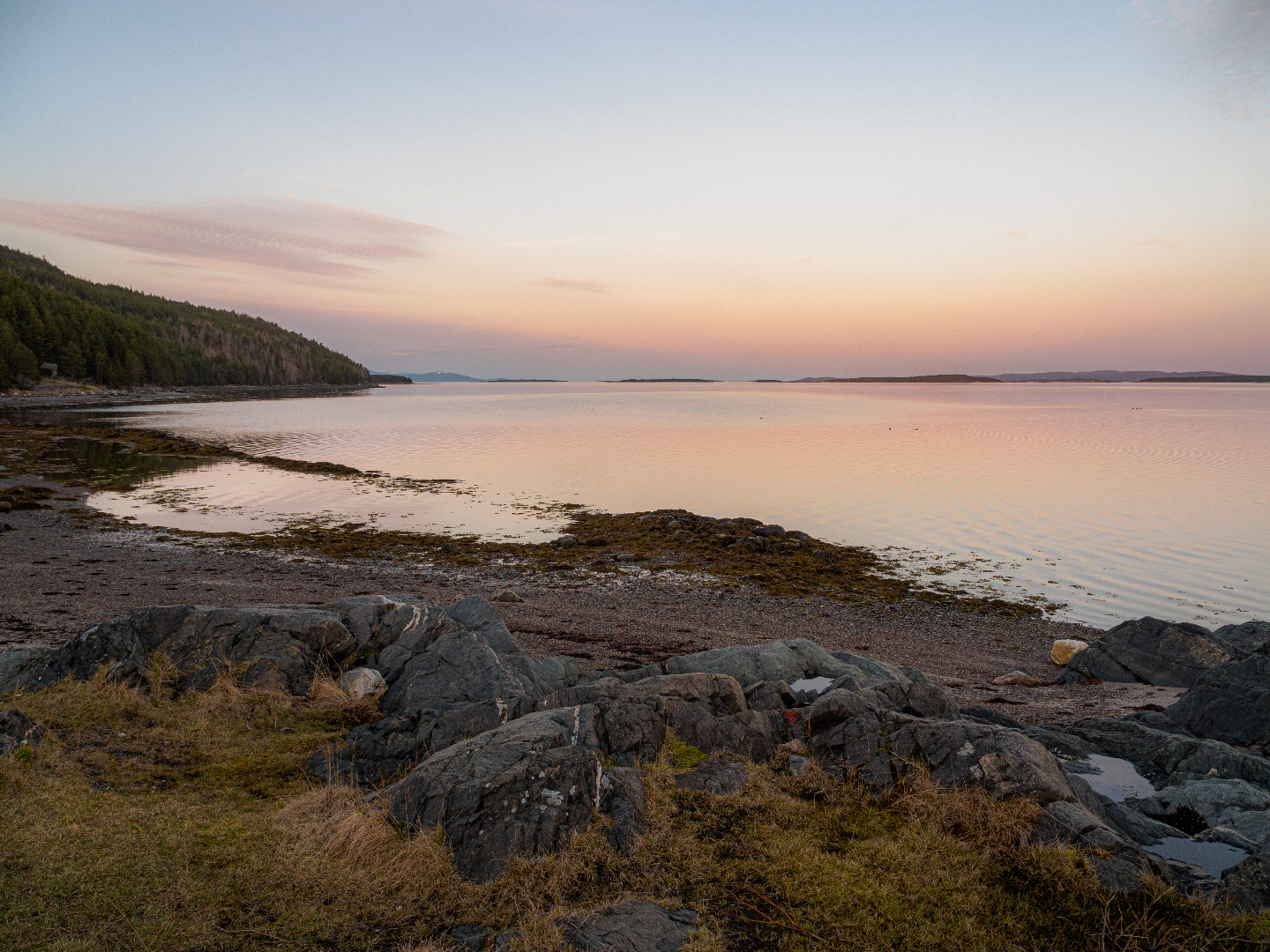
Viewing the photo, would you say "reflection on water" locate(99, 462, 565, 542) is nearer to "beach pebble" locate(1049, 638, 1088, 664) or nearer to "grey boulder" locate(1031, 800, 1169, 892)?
"beach pebble" locate(1049, 638, 1088, 664)

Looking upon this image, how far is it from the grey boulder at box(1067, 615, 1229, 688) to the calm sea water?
520 cm

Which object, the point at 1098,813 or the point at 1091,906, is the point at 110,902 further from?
the point at 1098,813

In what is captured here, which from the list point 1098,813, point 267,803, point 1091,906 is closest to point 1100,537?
point 1098,813

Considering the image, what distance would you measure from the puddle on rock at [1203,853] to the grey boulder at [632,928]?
15.0 feet

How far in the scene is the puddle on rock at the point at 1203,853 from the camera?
633 centimetres

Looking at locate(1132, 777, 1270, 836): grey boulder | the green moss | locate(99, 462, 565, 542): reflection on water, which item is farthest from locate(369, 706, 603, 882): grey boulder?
locate(99, 462, 565, 542): reflection on water

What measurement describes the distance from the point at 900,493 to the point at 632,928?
41.3m

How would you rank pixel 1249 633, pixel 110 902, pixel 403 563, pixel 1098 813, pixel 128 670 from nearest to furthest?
pixel 110 902 < pixel 1098 813 < pixel 128 670 < pixel 1249 633 < pixel 403 563

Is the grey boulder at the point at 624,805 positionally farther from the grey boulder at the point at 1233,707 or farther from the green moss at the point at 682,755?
the grey boulder at the point at 1233,707

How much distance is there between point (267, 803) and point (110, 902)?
1.94 m

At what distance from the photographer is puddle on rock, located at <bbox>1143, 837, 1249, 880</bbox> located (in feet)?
20.8

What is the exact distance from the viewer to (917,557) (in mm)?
28359

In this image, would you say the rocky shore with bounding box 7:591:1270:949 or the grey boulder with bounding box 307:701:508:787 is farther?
the grey boulder with bounding box 307:701:508:787

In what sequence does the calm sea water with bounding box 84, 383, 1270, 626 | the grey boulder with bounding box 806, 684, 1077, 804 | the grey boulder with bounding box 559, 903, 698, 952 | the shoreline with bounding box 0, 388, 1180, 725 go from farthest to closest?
the calm sea water with bounding box 84, 383, 1270, 626 → the shoreline with bounding box 0, 388, 1180, 725 → the grey boulder with bounding box 806, 684, 1077, 804 → the grey boulder with bounding box 559, 903, 698, 952
